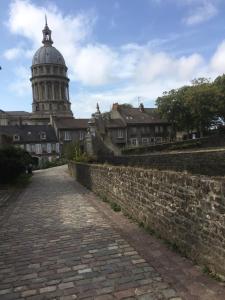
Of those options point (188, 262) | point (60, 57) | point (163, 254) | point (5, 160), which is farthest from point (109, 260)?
point (60, 57)

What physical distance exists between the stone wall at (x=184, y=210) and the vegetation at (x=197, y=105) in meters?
47.0

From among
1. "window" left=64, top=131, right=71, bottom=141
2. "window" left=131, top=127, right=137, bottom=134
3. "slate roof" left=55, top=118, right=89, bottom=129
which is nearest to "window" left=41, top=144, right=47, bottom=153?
"window" left=64, top=131, right=71, bottom=141

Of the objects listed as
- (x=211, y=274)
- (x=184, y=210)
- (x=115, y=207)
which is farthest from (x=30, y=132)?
(x=211, y=274)

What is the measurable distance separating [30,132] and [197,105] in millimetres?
36482

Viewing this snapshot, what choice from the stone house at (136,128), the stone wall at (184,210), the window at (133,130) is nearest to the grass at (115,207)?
the stone wall at (184,210)

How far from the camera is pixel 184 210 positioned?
20.1 feet

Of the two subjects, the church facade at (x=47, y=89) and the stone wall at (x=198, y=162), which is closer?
the stone wall at (x=198, y=162)

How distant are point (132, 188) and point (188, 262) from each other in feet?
12.4

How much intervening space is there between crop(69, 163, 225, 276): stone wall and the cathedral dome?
107m

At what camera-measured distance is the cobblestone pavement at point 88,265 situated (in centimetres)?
497

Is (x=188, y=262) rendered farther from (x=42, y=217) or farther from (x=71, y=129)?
(x=71, y=129)

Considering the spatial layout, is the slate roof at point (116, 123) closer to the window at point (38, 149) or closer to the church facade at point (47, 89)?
the window at point (38, 149)

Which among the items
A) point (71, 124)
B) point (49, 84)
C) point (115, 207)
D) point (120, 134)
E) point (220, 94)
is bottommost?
point (115, 207)

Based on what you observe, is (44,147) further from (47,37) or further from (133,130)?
(47,37)
